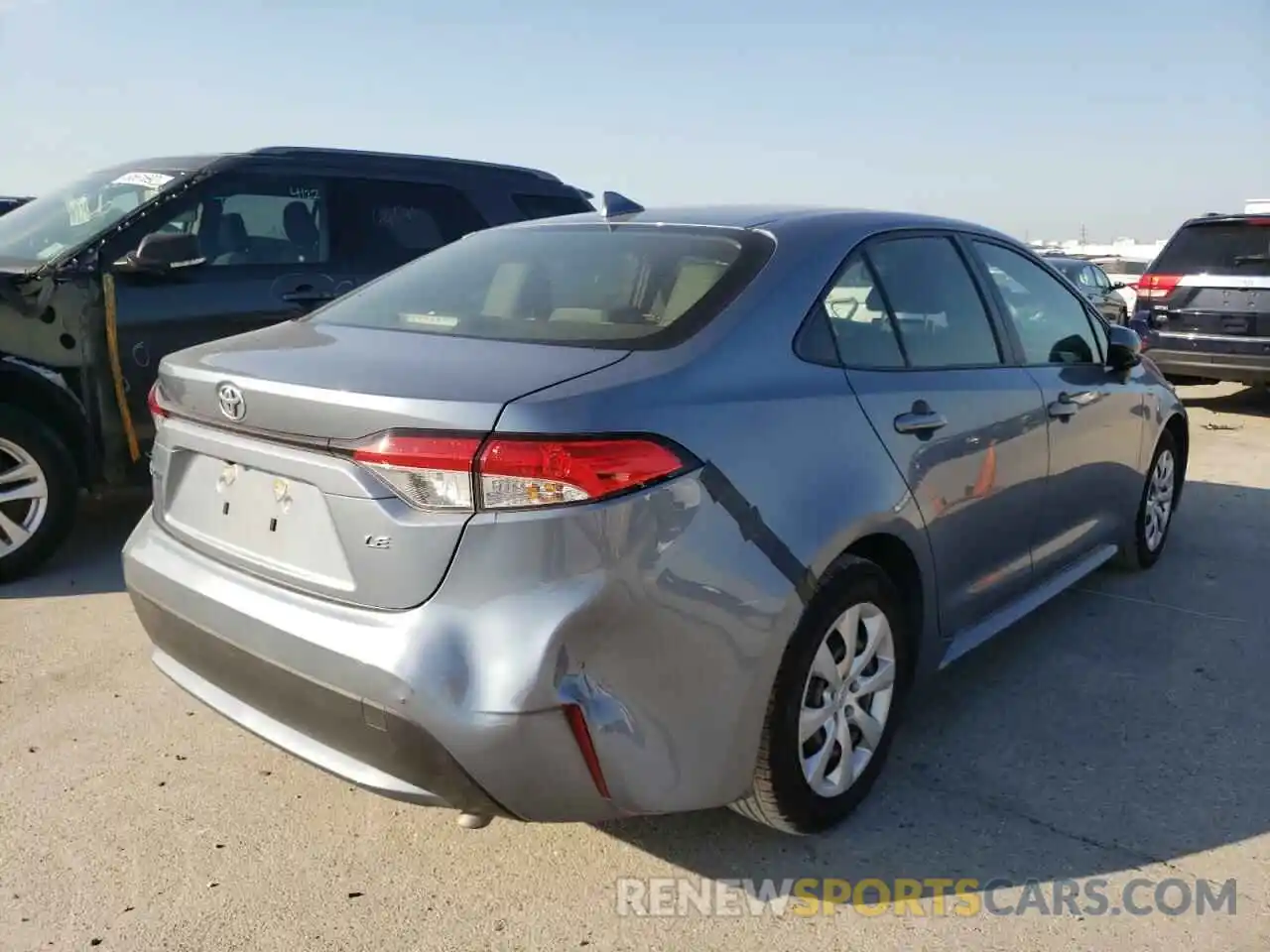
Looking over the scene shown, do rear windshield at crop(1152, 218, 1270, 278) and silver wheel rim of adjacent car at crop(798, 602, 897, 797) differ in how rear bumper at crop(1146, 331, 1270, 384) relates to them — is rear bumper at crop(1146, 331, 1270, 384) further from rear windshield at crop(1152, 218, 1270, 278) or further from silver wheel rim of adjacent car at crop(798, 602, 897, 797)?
silver wheel rim of adjacent car at crop(798, 602, 897, 797)

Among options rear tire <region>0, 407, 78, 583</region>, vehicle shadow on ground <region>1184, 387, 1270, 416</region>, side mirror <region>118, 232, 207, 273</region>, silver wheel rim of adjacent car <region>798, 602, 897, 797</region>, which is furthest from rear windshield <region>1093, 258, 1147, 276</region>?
silver wheel rim of adjacent car <region>798, 602, 897, 797</region>

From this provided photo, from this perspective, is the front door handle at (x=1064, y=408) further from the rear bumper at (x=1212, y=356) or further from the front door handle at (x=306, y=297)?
the rear bumper at (x=1212, y=356)

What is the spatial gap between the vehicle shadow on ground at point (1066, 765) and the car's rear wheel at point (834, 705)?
16cm

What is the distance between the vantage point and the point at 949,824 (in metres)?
2.80

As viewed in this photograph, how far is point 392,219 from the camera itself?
5.69 metres

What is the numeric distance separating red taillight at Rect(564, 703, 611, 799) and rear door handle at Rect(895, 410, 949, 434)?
123cm

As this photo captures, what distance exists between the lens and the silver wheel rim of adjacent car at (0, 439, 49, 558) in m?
4.46

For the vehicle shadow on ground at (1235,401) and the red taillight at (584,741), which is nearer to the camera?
the red taillight at (584,741)

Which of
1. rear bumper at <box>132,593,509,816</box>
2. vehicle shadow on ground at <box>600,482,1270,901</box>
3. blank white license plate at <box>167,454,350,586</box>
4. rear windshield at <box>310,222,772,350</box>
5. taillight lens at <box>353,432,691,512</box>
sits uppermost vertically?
rear windshield at <box>310,222,772,350</box>

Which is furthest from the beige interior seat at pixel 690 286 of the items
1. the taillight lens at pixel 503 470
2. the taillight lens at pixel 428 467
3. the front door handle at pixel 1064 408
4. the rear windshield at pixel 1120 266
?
the rear windshield at pixel 1120 266

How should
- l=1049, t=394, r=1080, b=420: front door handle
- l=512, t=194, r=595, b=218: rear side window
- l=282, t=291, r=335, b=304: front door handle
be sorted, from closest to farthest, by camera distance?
l=1049, t=394, r=1080, b=420: front door handle → l=282, t=291, r=335, b=304: front door handle → l=512, t=194, r=595, b=218: rear side window

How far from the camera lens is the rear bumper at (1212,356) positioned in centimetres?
882

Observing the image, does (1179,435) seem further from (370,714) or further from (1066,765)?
(370,714)

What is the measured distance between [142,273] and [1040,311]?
3.77 metres
